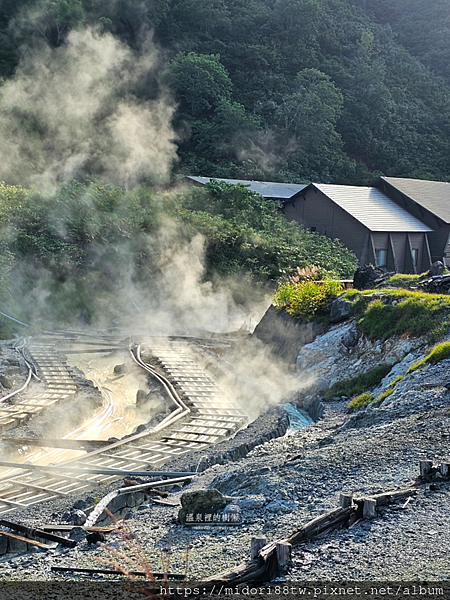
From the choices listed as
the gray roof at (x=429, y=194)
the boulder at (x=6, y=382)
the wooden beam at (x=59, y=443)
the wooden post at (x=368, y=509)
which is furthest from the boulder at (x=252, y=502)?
the gray roof at (x=429, y=194)

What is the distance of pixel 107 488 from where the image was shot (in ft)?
31.7

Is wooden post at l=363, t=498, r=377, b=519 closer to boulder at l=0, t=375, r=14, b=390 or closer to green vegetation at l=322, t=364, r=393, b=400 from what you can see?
green vegetation at l=322, t=364, r=393, b=400

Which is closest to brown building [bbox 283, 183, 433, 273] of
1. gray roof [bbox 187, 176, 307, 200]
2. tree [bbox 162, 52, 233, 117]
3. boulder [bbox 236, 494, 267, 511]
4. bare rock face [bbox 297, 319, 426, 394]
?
gray roof [bbox 187, 176, 307, 200]

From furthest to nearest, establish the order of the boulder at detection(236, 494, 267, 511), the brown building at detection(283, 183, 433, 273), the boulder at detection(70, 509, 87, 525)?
the brown building at detection(283, 183, 433, 273) → the boulder at detection(70, 509, 87, 525) → the boulder at detection(236, 494, 267, 511)

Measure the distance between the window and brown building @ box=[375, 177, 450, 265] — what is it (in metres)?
2.63

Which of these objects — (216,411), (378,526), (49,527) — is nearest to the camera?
(378,526)

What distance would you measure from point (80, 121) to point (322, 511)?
135 feet

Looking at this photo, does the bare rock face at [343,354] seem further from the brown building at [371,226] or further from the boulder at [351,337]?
the brown building at [371,226]

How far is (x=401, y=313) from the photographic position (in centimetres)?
1491

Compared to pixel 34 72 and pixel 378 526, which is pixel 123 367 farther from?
pixel 34 72

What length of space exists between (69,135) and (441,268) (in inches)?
1204

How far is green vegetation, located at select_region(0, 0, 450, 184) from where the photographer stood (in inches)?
1887

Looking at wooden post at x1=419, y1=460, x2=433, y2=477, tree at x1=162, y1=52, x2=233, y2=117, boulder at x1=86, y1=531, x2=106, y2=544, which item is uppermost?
tree at x1=162, y1=52, x2=233, y2=117

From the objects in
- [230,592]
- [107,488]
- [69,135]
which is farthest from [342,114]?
[230,592]
